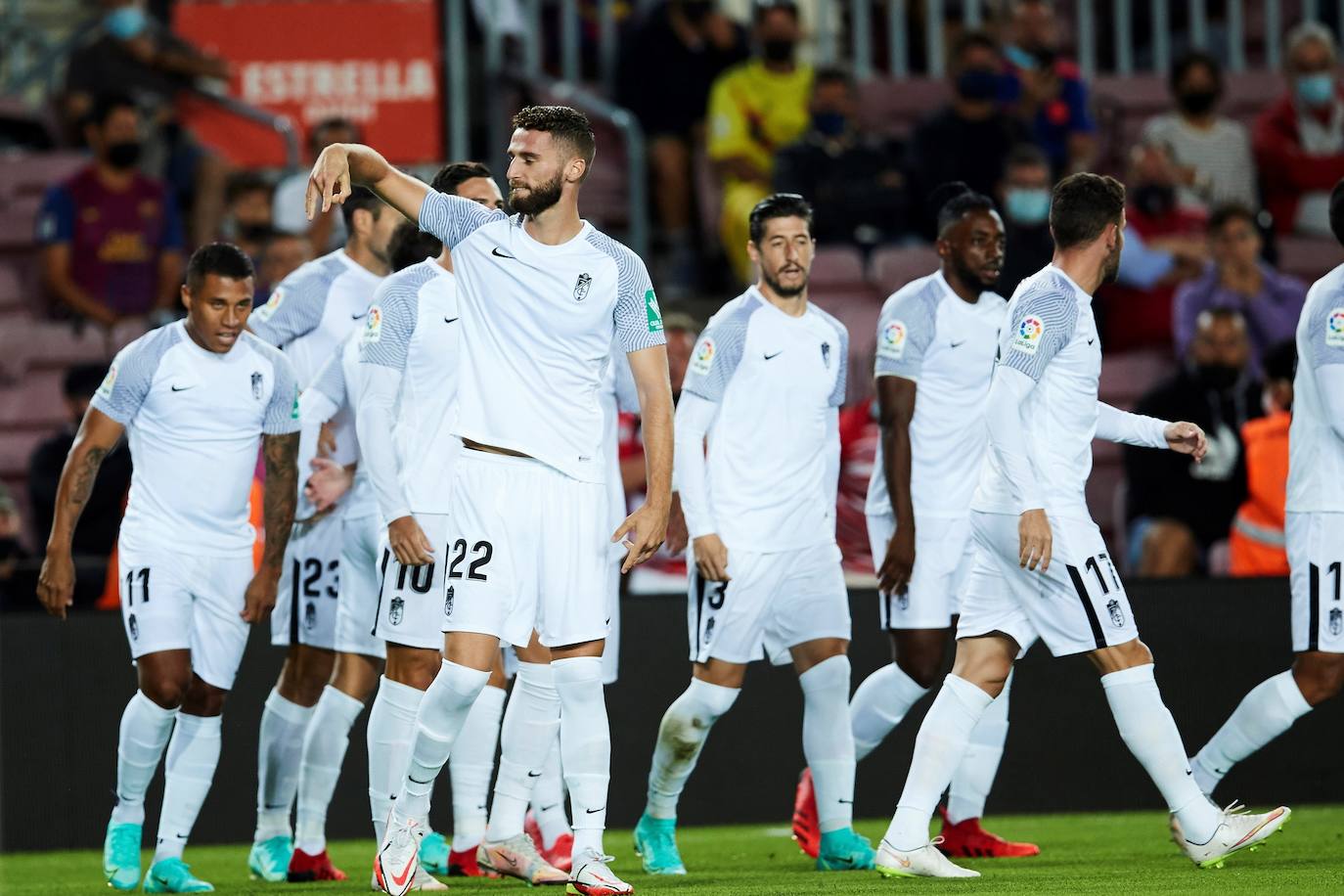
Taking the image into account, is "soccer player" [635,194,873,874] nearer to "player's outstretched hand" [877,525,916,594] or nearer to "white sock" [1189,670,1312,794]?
"player's outstretched hand" [877,525,916,594]

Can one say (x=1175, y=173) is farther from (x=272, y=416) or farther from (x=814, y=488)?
(x=272, y=416)

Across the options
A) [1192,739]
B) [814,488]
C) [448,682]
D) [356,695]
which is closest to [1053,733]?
[1192,739]

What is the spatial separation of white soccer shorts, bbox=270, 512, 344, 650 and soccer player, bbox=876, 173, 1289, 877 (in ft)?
8.43


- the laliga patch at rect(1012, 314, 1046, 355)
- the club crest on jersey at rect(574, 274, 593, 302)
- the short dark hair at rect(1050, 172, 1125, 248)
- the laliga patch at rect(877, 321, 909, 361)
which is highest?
the short dark hair at rect(1050, 172, 1125, 248)

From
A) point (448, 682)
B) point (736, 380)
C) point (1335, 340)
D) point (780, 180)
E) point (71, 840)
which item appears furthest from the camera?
point (780, 180)

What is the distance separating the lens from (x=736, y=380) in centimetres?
786

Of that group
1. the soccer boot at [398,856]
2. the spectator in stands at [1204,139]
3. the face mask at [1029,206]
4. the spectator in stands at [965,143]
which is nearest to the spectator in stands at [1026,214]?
the face mask at [1029,206]

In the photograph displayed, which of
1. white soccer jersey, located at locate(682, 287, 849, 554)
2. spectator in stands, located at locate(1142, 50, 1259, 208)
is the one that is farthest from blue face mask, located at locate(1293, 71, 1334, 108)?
white soccer jersey, located at locate(682, 287, 849, 554)

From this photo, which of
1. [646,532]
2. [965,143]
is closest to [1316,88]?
[965,143]

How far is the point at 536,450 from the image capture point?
21.3 feet

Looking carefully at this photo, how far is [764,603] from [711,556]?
29 cm

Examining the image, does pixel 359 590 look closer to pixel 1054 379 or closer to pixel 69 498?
pixel 69 498

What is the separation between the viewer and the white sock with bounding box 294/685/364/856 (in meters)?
7.92

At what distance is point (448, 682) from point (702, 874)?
1702mm
